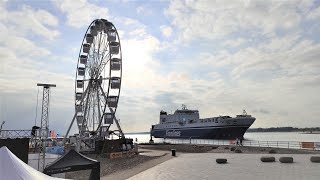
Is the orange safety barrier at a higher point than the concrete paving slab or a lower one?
higher

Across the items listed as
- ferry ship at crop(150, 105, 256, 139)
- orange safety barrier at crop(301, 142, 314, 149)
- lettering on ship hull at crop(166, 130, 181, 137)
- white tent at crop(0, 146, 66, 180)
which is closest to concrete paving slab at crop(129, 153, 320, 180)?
white tent at crop(0, 146, 66, 180)

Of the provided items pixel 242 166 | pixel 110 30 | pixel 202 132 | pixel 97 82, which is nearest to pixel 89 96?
pixel 97 82

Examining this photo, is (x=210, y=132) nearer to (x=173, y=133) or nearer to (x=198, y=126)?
(x=198, y=126)

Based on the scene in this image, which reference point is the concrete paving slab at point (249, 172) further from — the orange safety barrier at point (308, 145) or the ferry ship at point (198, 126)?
the ferry ship at point (198, 126)

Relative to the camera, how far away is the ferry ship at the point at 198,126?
8938cm

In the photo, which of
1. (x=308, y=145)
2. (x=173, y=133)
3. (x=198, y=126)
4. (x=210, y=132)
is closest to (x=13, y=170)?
(x=308, y=145)

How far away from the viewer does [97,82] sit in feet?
155

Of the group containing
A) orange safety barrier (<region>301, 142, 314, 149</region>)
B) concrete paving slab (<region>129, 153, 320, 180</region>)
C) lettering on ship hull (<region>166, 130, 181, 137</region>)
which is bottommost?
lettering on ship hull (<region>166, 130, 181, 137</region>)

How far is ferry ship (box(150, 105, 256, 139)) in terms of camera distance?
89375 millimetres

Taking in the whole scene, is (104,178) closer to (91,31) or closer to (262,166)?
(262,166)

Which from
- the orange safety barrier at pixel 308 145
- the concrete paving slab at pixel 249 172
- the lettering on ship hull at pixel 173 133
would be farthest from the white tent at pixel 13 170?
the lettering on ship hull at pixel 173 133

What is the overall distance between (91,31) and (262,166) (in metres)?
36.3

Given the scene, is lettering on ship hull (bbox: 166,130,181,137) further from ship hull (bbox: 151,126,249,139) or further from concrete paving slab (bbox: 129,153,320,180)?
concrete paving slab (bbox: 129,153,320,180)

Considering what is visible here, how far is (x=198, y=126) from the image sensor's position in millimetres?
98625
